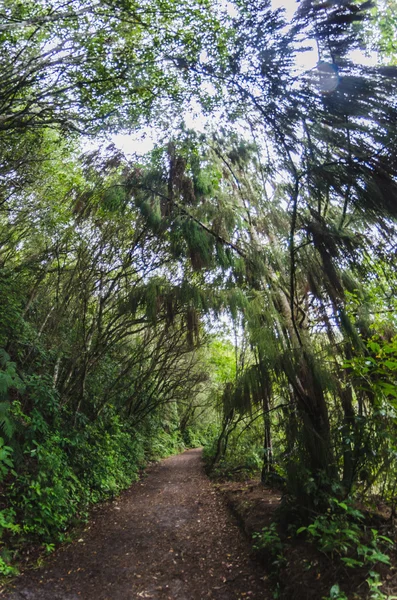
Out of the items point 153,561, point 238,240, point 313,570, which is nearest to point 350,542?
point 313,570

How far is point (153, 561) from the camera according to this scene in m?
3.93

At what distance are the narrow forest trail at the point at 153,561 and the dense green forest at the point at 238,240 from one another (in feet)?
1.32

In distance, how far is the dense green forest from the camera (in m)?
2.47

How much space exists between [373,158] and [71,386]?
22.6 ft

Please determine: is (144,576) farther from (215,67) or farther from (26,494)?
(215,67)

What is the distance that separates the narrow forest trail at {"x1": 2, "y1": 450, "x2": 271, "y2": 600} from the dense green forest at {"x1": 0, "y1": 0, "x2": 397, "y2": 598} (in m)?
0.40

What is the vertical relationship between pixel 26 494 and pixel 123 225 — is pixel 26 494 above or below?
below

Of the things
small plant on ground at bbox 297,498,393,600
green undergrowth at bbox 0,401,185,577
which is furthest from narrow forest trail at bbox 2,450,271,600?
small plant on ground at bbox 297,498,393,600

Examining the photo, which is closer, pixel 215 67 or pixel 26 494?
pixel 215 67

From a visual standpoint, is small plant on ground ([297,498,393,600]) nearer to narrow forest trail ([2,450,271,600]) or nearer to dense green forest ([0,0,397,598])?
dense green forest ([0,0,397,598])

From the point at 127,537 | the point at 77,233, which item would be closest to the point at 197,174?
the point at 77,233

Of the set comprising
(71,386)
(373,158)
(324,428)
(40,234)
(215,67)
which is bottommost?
(324,428)

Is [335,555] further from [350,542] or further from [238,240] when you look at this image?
[238,240]

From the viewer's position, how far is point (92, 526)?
5.03 meters
